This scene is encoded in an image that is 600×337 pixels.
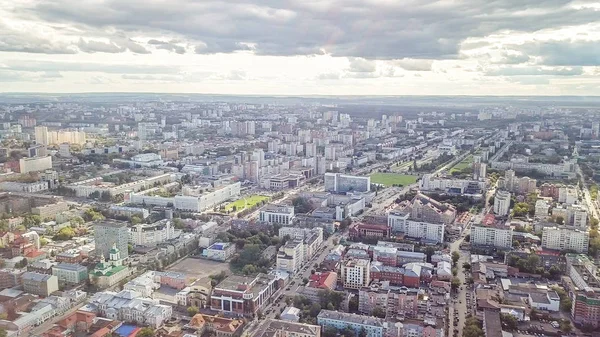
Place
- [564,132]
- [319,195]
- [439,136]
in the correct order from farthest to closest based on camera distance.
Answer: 1. [439,136]
2. [564,132]
3. [319,195]

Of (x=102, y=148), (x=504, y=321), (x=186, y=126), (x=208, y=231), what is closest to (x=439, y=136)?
(x=186, y=126)

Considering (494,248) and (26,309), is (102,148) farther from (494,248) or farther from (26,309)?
(494,248)

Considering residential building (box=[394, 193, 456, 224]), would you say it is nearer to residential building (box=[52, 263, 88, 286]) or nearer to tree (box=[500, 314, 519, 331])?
tree (box=[500, 314, 519, 331])

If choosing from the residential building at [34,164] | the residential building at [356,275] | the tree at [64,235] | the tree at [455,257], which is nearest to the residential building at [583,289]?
the tree at [455,257]

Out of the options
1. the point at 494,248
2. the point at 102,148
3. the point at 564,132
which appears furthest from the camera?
the point at 564,132

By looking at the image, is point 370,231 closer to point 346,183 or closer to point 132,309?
point 346,183

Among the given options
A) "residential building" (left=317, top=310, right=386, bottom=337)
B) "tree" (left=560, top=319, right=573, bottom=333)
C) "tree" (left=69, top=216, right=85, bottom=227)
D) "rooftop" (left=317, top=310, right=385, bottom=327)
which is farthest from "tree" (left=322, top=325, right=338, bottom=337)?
"tree" (left=69, top=216, right=85, bottom=227)

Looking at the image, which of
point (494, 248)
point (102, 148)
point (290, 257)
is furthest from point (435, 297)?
point (102, 148)

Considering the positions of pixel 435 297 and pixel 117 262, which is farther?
pixel 117 262
